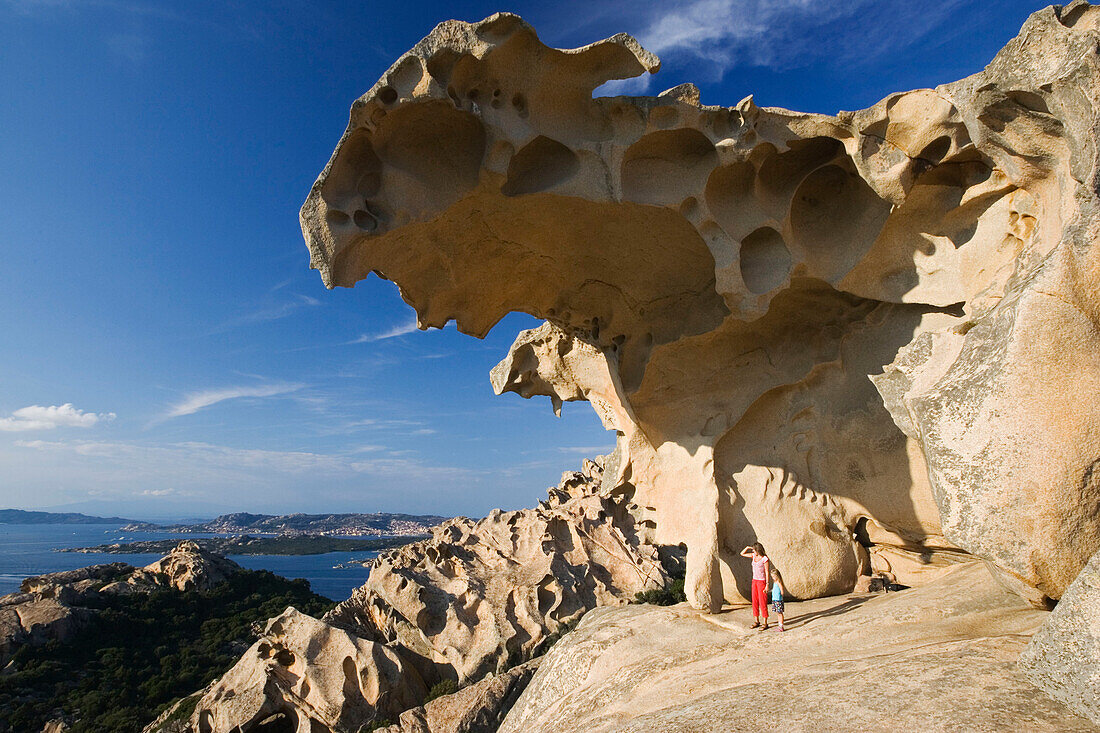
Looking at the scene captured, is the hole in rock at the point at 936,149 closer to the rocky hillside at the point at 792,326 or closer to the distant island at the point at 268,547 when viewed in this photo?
the rocky hillside at the point at 792,326

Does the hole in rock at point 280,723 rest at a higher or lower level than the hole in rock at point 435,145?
lower

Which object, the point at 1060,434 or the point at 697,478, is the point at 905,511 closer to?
the point at 697,478

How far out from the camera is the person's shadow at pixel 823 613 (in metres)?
6.57

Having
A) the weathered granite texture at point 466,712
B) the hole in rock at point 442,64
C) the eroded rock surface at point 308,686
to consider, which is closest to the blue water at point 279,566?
the eroded rock surface at point 308,686

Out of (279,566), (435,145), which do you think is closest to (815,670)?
(435,145)

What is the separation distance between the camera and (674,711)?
4781mm

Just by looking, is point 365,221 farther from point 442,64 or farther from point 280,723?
point 280,723

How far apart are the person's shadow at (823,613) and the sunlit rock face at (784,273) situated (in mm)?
734

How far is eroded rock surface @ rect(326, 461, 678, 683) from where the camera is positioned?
1439cm

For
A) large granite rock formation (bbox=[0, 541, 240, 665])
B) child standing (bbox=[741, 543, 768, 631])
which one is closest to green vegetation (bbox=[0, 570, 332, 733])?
large granite rock formation (bbox=[0, 541, 240, 665])

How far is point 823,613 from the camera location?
6812 mm

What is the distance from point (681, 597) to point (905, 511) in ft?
30.4

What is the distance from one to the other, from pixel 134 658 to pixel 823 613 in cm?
2482

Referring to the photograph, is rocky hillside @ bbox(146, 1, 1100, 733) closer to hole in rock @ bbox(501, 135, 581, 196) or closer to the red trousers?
hole in rock @ bbox(501, 135, 581, 196)
